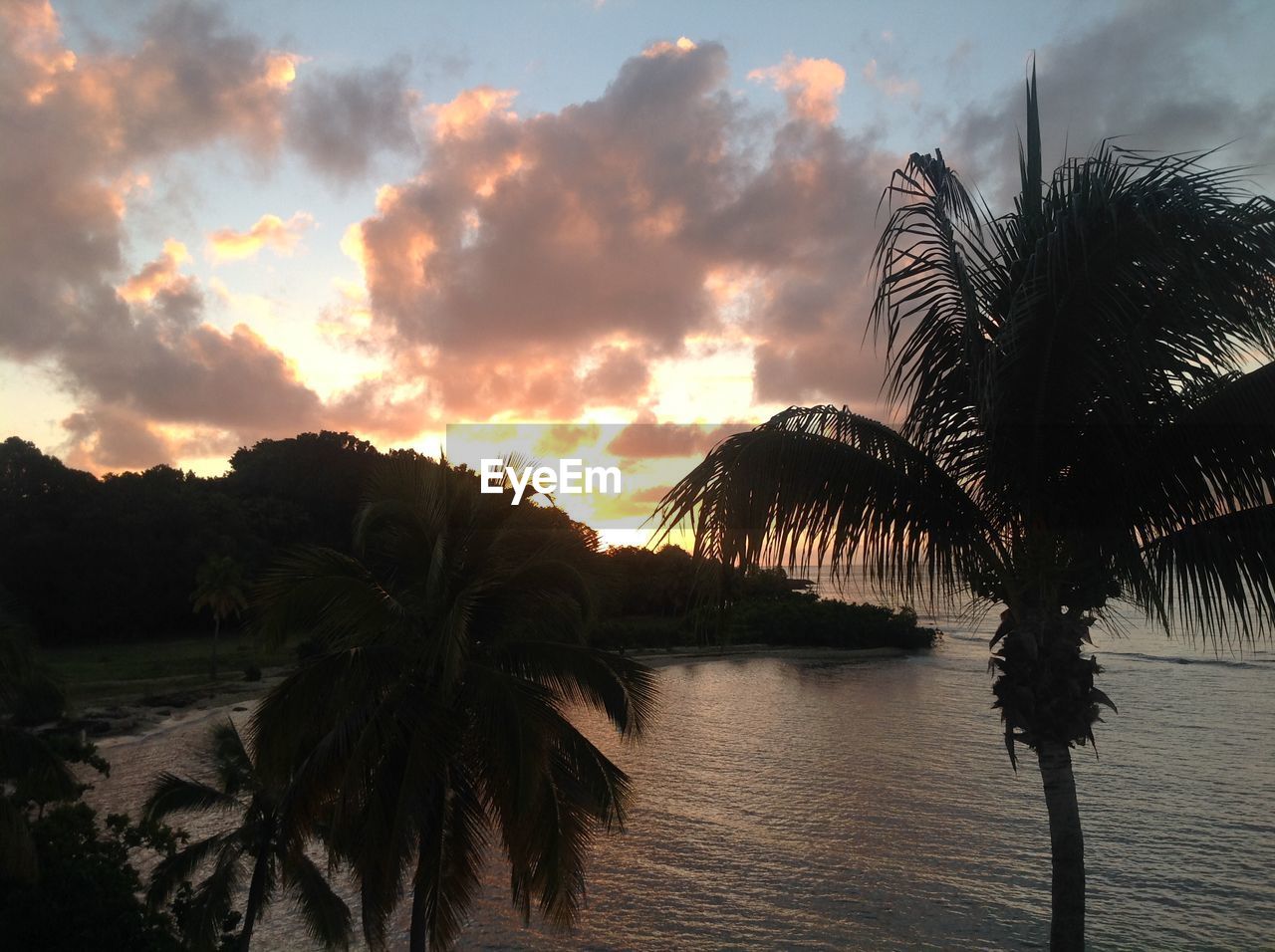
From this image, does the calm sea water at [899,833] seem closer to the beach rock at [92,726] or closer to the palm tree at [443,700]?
the beach rock at [92,726]

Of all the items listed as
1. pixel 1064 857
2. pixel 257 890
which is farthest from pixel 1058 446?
pixel 257 890

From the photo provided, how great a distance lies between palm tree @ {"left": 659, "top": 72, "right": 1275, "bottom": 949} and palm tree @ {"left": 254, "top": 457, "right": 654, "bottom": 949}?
4.04 meters

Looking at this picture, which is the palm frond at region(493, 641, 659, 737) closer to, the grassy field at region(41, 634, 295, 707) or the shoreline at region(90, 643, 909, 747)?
the shoreline at region(90, 643, 909, 747)

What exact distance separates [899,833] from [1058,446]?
22.0 m

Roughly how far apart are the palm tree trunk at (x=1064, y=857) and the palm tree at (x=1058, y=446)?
21mm

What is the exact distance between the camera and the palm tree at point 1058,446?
22.7 feet

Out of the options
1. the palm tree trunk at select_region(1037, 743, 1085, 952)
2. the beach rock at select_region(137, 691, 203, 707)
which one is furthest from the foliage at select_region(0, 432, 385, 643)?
the palm tree trunk at select_region(1037, 743, 1085, 952)

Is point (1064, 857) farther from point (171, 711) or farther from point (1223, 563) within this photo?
point (171, 711)

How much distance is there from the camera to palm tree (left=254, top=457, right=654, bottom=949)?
9.85 m

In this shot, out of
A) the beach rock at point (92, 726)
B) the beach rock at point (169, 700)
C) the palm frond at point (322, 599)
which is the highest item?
the palm frond at point (322, 599)

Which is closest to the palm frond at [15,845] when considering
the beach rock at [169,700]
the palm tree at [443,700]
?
the palm tree at [443,700]

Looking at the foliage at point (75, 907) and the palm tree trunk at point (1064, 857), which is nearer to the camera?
the palm tree trunk at point (1064, 857)

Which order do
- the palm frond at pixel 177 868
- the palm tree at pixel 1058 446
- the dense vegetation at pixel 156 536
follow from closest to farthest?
the palm tree at pixel 1058 446
the palm frond at pixel 177 868
the dense vegetation at pixel 156 536

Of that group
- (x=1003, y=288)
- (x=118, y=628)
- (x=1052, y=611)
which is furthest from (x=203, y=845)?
(x=118, y=628)
